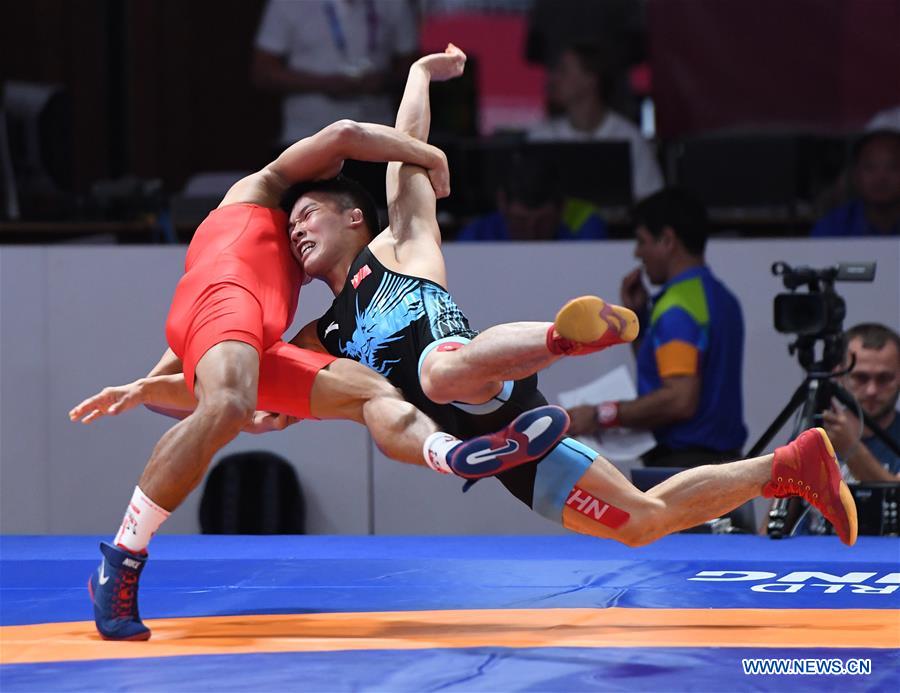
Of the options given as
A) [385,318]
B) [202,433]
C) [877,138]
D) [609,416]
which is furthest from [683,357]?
[202,433]

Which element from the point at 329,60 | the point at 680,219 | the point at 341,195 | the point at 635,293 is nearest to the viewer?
the point at 341,195

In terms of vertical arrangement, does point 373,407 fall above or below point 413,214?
below

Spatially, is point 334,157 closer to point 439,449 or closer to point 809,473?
point 439,449

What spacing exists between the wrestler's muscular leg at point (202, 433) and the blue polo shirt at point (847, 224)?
3125 mm

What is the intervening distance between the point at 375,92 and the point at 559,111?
143cm

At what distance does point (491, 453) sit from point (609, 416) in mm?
2089

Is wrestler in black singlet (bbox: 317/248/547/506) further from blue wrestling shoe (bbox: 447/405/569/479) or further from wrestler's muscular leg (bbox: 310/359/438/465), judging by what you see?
blue wrestling shoe (bbox: 447/405/569/479)

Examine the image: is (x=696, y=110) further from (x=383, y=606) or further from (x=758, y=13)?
(x=383, y=606)

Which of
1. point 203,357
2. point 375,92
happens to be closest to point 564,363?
point 375,92

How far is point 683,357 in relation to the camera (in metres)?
4.86

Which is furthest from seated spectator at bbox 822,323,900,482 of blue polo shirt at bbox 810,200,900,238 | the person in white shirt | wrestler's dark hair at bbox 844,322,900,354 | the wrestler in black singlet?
the person in white shirt

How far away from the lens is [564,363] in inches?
207

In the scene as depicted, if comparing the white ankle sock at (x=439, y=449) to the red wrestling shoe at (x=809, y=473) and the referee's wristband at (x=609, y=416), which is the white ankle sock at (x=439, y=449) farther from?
the referee's wristband at (x=609, y=416)

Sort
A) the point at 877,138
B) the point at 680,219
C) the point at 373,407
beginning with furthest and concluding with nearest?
1. the point at 877,138
2. the point at 680,219
3. the point at 373,407
